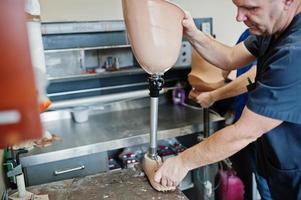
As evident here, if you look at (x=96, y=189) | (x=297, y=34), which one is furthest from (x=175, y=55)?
(x=96, y=189)

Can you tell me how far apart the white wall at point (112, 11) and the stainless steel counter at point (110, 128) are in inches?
24.8

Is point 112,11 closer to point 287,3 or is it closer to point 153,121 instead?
point 153,121

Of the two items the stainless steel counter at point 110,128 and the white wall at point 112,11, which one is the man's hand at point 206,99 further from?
the white wall at point 112,11

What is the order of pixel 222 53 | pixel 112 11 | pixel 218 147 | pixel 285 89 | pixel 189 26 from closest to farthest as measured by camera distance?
1. pixel 285 89
2. pixel 218 147
3. pixel 189 26
4. pixel 222 53
5. pixel 112 11

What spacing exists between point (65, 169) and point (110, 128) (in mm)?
386

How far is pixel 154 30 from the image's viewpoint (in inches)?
35.0

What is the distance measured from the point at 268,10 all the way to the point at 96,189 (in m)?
0.85

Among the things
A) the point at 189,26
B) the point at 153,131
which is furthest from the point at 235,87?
the point at 153,131

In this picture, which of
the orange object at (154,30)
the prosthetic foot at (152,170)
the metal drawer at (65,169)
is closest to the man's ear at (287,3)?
the orange object at (154,30)

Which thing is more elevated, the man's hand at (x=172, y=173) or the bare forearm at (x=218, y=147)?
the bare forearm at (x=218, y=147)

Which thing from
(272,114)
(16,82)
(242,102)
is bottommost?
(242,102)

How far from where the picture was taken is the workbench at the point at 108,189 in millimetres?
1036

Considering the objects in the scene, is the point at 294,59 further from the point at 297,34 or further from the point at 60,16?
the point at 60,16

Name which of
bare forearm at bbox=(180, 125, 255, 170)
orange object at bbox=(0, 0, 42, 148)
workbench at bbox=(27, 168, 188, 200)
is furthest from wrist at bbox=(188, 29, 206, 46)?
orange object at bbox=(0, 0, 42, 148)
